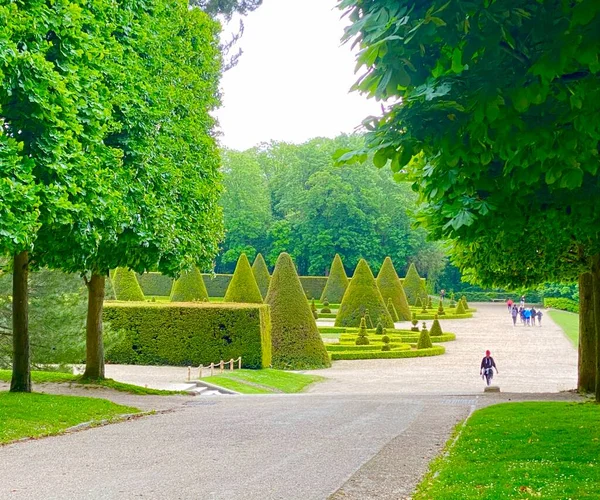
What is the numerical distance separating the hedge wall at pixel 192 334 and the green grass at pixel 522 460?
48.8 ft

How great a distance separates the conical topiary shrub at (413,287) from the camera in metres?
65.8

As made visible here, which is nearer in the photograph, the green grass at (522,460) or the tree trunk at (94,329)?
the green grass at (522,460)

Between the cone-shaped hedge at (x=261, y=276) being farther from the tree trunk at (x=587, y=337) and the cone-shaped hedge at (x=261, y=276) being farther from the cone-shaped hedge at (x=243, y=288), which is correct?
the tree trunk at (x=587, y=337)

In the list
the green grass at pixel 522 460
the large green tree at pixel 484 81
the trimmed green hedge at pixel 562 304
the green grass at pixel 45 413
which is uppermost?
the large green tree at pixel 484 81

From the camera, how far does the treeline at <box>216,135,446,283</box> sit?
3007 inches

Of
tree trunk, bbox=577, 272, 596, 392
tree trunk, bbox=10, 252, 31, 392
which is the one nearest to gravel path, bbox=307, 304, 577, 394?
tree trunk, bbox=577, 272, 596, 392

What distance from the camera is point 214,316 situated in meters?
26.9

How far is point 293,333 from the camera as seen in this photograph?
2875cm

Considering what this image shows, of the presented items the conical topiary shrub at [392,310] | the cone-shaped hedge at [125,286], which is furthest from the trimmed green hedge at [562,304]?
the cone-shaped hedge at [125,286]

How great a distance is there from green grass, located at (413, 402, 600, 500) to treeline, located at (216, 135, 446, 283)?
63820 mm

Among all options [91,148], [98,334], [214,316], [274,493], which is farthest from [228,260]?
[274,493]

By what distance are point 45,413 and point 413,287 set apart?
5520 cm

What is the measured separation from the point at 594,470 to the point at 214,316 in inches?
799

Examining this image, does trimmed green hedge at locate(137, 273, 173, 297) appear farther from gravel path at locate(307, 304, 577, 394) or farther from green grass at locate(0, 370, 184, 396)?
green grass at locate(0, 370, 184, 396)
